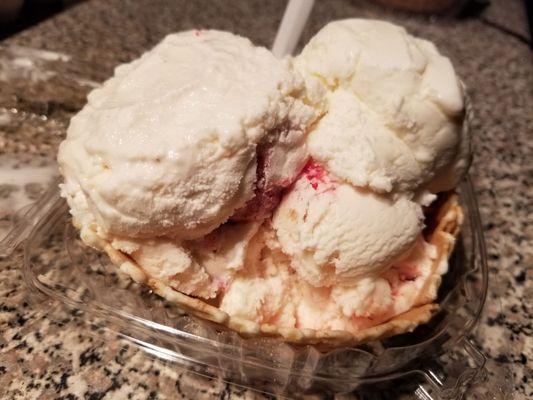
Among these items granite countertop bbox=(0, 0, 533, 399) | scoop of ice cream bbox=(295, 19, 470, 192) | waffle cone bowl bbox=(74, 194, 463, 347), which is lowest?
granite countertop bbox=(0, 0, 533, 399)

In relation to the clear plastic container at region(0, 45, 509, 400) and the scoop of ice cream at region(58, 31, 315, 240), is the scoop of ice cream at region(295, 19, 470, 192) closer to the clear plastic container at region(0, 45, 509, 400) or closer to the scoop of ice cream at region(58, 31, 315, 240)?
the scoop of ice cream at region(58, 31, 315, 240)

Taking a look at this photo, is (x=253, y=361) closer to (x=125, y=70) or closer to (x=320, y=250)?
(x=320, y=250)

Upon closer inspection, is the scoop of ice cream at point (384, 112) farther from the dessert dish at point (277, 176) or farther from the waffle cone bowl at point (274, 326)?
the waffle cone bowl at point (274, 326)

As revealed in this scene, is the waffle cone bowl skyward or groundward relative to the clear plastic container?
skyward

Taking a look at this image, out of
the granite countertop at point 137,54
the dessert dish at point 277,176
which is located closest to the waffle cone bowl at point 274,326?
the dessert dish at point 277,176

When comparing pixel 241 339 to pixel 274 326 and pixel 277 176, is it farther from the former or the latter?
pixel 277 176

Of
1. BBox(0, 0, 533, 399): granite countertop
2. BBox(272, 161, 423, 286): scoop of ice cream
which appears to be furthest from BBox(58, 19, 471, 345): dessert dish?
BBox(0, 0, 533, 399): granite countertop
